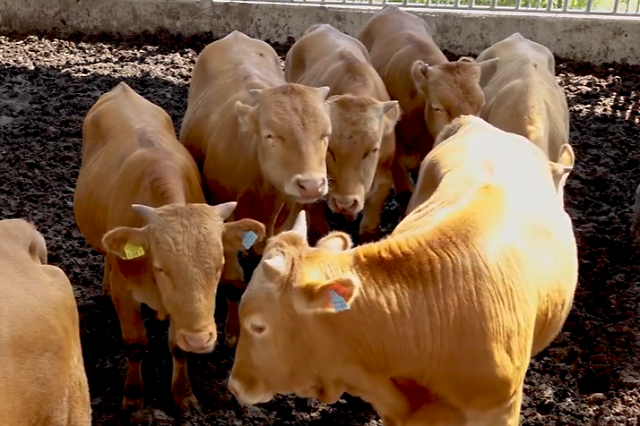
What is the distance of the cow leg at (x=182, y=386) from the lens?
453cm

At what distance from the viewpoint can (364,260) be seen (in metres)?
3.43

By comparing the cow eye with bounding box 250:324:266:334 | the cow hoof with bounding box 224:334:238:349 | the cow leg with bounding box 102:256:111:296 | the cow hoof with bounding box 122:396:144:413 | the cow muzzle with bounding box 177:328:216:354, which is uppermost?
the cow eye with bounding box 250:324:266:334

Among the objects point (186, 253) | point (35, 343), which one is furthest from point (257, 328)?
point (35, 343)

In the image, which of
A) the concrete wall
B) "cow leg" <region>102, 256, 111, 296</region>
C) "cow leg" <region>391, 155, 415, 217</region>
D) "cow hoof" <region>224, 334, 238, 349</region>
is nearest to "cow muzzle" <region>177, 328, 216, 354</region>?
"cow hoof" <region>224, 334, 238, 349</region>

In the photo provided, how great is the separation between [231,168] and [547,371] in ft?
7.83

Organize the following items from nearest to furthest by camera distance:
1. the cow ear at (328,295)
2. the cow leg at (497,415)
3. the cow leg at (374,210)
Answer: the cow ear at (328,295) → the cow leg at (497,415) → the cow leg at (374,210)

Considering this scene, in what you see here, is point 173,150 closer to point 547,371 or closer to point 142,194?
point 142,194

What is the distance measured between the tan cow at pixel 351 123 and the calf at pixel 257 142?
0.32 metres

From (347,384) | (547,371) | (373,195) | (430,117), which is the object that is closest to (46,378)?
(347,384)

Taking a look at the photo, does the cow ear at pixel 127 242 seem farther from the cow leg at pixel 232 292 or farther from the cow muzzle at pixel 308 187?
the cow muzzle at pixel 308 187

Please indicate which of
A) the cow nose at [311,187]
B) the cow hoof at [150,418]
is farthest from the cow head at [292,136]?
the cow hoof at [150,418]

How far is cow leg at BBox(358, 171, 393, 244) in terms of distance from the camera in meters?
6.19

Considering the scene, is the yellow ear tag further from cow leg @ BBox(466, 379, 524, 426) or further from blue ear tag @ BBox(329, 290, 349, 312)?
cow leg @ BBox(466, 379, 524, 426)

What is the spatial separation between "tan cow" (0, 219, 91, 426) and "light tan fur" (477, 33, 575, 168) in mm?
3205
